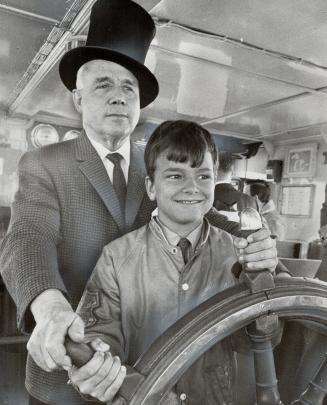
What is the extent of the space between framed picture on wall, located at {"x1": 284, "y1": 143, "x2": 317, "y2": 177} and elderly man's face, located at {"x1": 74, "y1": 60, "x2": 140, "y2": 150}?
0.54m

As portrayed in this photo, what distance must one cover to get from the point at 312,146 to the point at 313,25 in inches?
16.1

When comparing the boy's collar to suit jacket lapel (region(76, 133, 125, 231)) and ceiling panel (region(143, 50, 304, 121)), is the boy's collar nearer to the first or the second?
suit jacket lapel (region(76, 133, 125, 231))

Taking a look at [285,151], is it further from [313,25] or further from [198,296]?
[198,296]

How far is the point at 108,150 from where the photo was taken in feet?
2.78

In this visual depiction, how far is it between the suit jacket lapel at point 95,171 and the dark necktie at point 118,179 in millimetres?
23

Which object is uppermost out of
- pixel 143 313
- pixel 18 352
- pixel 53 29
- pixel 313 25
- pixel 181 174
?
pixel 313 25

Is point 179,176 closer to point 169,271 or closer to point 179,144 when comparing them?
point 179,144

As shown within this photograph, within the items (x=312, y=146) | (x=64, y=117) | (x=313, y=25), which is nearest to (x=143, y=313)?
(x=64, y=117)

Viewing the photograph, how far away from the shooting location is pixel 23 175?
0.79 meters

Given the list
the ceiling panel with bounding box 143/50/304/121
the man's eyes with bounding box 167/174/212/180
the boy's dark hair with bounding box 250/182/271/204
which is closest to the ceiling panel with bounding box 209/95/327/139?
the ceiling panel with bounding box 143/50/304/121

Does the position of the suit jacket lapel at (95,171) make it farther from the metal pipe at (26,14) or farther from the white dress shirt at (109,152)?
the metal pipe at (26,14)

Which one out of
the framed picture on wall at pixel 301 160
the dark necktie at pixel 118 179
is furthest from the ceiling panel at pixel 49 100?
the framed picture on wall at pixel 301 160

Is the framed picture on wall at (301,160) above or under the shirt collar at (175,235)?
above

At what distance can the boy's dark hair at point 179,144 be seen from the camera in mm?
805
